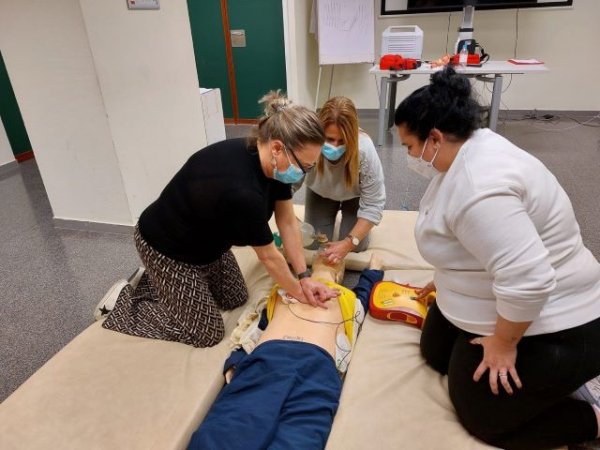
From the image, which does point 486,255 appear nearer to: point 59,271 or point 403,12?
point 59,271

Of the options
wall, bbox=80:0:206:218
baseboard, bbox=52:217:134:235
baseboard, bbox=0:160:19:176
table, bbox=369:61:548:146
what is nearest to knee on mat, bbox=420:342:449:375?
wall, bbox=80:0:206:218

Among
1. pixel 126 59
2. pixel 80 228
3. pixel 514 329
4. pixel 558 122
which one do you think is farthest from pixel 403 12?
pixel 514 329

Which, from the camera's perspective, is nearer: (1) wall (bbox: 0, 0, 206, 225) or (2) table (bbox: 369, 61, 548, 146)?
(1) wall (bbox: 0, 0, 206, 225)

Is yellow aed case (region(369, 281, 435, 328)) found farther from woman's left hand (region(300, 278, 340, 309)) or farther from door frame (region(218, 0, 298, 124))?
door frame (region(218, 0, 298, 124))

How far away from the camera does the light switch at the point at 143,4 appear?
2.15 metres

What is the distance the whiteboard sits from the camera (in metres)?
4.53

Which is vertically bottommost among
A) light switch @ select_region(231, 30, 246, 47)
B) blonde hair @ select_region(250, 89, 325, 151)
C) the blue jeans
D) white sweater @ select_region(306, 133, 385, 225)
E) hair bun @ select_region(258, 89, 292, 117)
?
the blue jeans

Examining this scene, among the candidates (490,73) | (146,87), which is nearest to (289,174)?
(146,87)

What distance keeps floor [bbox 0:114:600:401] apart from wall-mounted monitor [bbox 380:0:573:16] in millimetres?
1467

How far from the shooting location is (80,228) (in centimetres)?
283

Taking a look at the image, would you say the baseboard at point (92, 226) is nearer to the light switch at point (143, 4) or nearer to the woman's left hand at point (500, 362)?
the light switch at point (143, 4)

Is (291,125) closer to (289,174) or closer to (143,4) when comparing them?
(289,174)

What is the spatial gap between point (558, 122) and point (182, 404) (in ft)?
16.9

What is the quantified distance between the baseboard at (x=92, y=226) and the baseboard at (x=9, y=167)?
66.0 inches
